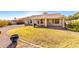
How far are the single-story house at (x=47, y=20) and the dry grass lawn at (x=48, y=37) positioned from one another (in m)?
0.07

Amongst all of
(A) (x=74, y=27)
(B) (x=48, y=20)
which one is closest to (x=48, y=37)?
(B) (x=48, y=20)

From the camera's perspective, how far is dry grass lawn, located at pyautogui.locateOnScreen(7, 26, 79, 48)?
10.3 ft

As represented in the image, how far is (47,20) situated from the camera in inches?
125

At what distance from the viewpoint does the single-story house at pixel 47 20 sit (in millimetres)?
3162

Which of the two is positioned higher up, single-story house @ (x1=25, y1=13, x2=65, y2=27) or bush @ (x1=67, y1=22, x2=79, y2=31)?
single-story house @ (x1=25, y1=13, x2=65, y2=27)

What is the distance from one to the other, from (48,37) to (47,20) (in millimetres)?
205

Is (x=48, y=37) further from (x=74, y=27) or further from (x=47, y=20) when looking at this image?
(x=74, y=27)

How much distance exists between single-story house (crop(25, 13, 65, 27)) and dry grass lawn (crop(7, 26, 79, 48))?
73 millimetres

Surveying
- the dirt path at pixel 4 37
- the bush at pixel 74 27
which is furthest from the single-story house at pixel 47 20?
the dirt path at pixel 4 37

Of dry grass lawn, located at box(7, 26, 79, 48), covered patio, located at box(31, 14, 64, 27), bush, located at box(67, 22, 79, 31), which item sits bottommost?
dry grass lawn, located at box(7, 26, 79, 48)

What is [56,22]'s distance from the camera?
3.17 m

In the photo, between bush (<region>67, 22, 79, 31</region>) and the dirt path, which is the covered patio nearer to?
bush (<region>67, 22, 79, 31</region>)

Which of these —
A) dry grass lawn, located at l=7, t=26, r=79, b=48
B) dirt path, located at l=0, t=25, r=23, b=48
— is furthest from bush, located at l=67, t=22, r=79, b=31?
dirt path, located at l=0, t=25, r=23, b=48
